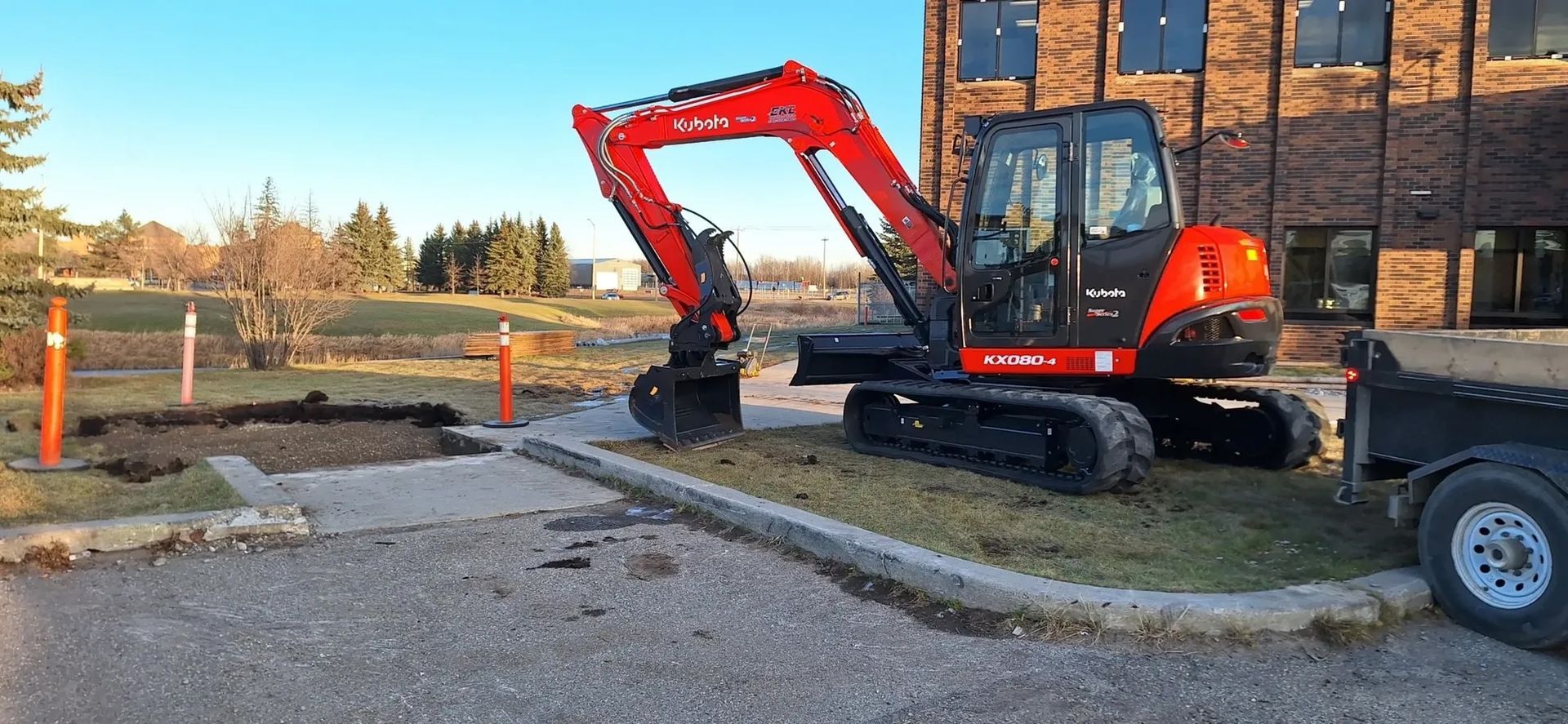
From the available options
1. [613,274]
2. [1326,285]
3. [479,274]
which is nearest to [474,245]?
[479,274]

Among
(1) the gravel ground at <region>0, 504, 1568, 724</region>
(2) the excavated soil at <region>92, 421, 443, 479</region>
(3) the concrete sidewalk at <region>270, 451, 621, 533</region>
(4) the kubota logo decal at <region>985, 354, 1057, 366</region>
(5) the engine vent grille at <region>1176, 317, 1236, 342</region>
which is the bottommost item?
(1) the gravel ground at <region>0, 504, 1568, 724</region>

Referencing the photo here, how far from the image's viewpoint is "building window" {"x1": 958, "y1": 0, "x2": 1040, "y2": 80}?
19922 millimetres

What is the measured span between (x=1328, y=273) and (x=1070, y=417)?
47.9ft

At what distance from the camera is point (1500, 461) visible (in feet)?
14.5

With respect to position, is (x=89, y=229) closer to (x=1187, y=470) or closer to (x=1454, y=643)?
(x=1187, y=470)

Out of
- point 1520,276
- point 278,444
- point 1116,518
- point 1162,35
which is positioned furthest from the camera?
point 1162,35

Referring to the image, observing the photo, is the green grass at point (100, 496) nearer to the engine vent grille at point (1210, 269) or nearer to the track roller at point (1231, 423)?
the engine vent grille at point (1210, 269)

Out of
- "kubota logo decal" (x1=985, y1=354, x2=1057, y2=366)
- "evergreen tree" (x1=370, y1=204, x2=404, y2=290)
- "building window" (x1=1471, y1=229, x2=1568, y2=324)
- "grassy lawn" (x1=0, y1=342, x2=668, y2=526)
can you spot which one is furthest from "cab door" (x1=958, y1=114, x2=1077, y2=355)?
"evergreen tree" (x1=370, y1=204, x2=404, y2=290)

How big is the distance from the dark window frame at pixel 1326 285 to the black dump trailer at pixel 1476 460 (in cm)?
1527

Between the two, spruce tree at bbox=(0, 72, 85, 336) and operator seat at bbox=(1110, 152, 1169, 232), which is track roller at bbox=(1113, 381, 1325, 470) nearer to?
operator seat at bbox=(1110, 152, 1169, 232)

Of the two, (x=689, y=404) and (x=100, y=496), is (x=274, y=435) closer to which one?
(x=100, y=496)

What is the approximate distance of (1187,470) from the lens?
8.32 m

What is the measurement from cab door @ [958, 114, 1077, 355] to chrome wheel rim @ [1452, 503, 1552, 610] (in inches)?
127

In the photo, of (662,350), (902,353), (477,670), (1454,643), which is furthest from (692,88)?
(662,350)
